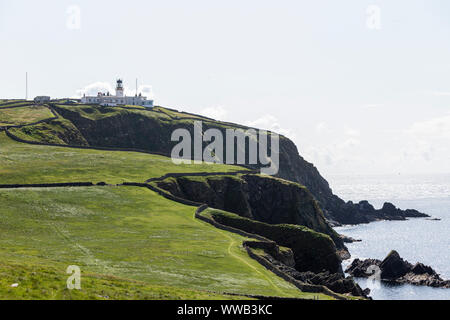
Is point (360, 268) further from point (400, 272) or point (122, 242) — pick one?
point (122, 242)

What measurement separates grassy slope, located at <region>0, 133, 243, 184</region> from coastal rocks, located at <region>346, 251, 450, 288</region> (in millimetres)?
54040

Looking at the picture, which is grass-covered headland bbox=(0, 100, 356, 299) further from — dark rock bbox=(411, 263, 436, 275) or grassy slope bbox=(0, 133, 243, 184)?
dark rock bbox=(411, 263, 436, 275)

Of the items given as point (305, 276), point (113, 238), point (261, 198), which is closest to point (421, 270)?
point (261, 198)

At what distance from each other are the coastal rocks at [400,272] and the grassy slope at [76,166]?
54.0 metres

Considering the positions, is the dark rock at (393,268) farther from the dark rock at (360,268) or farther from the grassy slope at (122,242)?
the grassy slope at (122,242)

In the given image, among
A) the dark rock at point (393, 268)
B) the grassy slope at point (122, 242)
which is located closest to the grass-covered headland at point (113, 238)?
the grassy slope at point (122, 242)

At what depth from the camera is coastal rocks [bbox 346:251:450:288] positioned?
123 meters

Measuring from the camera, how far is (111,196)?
4481 inches

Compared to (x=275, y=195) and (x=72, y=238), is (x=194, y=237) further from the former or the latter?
(x=275, y=195)

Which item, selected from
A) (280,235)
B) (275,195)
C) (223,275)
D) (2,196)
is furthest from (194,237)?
(275,195)

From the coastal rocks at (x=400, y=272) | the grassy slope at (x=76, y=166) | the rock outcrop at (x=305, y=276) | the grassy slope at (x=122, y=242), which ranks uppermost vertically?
the grassy slope at (x=76, y=166)

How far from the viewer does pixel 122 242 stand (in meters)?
79.9

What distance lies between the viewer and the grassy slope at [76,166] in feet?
416

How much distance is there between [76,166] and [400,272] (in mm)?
86128
